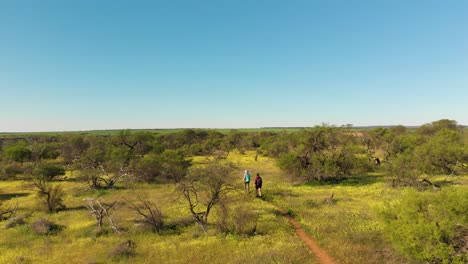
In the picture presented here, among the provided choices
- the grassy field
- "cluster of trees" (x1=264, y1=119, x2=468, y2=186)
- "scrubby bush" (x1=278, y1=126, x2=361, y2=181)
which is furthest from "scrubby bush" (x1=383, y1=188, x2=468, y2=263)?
"scrubby bush" (x1=278, y1=126, x2=361, y2=181)

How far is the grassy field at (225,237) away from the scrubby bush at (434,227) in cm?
109

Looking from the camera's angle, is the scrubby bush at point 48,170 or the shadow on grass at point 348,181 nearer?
the shadow on grass at point 348,181

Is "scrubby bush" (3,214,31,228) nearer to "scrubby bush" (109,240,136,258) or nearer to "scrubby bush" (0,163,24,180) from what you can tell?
"scrubby bush" (109,240,136,258)

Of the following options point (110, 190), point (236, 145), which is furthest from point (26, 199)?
point (236, 145)

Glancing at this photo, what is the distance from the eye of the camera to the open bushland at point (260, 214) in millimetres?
12016

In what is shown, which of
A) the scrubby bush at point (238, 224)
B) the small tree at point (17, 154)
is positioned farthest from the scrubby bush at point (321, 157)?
the small tree at point (17, 154)

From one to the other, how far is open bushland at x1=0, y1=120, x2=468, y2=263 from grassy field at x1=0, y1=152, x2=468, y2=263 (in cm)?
6

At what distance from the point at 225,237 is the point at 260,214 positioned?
4.53 meters

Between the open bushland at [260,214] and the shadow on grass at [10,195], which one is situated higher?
the open bushland at [260,214]

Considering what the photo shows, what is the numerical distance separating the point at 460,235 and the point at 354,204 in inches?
506

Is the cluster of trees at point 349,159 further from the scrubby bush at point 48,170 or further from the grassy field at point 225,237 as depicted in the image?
the scrubby bush at point 48,170

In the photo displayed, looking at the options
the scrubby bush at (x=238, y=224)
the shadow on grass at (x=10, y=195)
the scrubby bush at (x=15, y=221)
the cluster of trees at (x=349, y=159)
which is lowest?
the shadow on grass at (x=10, y=195)

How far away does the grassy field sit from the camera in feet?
47.8

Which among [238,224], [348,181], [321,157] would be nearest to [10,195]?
[238,224]
